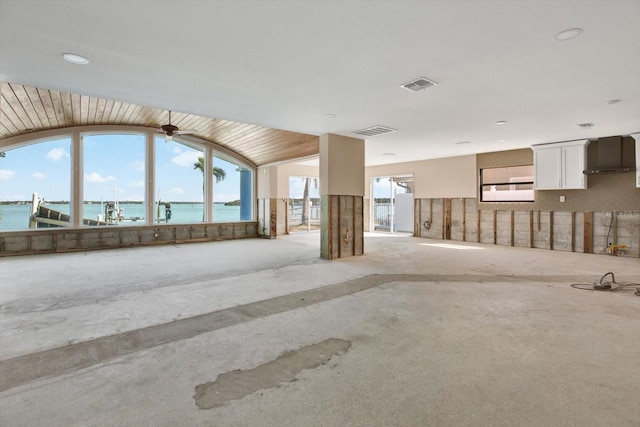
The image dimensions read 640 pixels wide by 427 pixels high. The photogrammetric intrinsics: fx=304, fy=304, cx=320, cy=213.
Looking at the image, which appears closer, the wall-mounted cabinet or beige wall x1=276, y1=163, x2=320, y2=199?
the wall-mounted cabinet

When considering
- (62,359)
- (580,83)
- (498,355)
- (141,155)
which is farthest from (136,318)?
(141,155)

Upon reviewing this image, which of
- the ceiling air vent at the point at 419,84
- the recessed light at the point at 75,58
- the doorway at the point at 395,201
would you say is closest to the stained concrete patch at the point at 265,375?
the ceiling air vent at the point at 419,84

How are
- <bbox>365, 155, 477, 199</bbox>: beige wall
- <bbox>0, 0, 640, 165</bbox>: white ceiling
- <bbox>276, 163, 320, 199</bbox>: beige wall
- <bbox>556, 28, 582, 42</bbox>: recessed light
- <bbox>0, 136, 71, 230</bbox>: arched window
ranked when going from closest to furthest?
<bbox>0, 0, 640, 165</bbox>: white ceiling < <bbox>556, 28, 582, 42</bbox>: recessed light < <bbox>0, 136, 71, 230</bbox>: arched window < <bbox>365, 155, 477, 199</bbox>: beige wall < <bbox>276, 163, 320, 199</bbox>: beige wall

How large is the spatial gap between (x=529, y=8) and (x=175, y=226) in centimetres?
983

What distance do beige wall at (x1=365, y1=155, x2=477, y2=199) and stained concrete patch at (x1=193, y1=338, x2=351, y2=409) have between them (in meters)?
8.63

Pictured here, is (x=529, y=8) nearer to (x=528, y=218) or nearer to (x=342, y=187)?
(x=342, y=187)

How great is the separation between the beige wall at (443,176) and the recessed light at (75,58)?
971 centimetres

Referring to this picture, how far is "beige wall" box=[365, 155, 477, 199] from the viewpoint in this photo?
31.8 ft

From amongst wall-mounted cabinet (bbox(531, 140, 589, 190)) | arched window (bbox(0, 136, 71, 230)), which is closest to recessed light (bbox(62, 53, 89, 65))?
arched window (bbox(0, 136, 71, 230))

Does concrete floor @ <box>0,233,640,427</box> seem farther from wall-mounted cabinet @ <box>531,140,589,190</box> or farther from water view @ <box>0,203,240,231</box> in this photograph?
water view @ <box>0,203,240,231</box>

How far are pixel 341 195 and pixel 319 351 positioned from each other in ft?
15.7

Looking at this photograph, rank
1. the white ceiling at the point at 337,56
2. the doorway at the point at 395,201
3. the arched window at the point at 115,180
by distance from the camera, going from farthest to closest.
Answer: the doorway at the point at 395,201 → the arched window at the point at 115,180 → the white ceiling at the point at 337,56

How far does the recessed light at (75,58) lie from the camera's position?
10.5 ft

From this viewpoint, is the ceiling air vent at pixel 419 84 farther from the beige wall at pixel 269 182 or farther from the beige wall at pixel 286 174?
the beige wall at pixel 286 174
